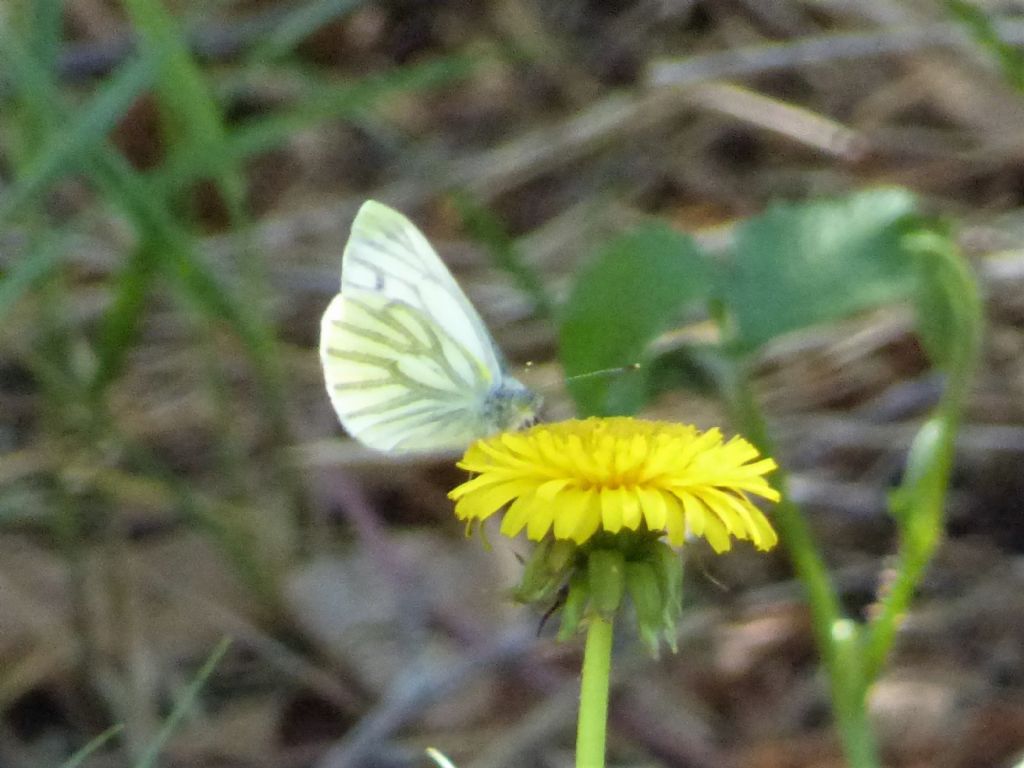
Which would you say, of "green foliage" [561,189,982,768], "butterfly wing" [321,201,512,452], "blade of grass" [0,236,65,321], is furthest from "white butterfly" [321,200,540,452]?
"blade of grass" [0,236,65,321]

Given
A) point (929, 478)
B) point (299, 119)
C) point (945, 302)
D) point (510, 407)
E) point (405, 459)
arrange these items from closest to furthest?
point (929, 478), point (945, 302), point (510, 407), point (299, 119), point (405, 459)

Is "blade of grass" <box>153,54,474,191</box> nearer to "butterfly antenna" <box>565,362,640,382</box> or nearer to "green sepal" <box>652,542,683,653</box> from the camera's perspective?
"butterfly antenna" <box>565,362,640,382</box>

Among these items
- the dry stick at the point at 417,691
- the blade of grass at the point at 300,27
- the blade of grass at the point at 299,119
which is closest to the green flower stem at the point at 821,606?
the dry stick at the point at 417,691

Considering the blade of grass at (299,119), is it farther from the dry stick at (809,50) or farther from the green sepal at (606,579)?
the dry stick at (809,50)

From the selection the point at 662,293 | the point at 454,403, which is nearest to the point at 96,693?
the point at 454,403

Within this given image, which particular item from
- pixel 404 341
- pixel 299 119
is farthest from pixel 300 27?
pixel 404 341

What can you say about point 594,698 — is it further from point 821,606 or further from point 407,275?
point 407,275
